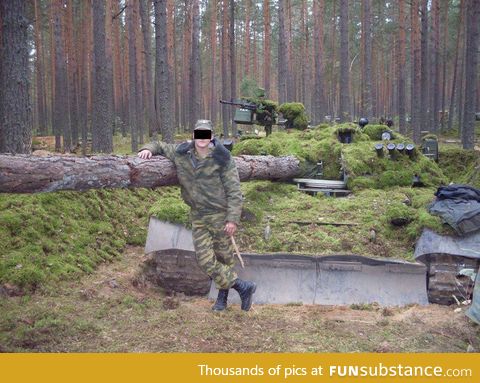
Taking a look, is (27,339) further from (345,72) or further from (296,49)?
(296,49)

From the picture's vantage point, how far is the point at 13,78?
23.2 ft

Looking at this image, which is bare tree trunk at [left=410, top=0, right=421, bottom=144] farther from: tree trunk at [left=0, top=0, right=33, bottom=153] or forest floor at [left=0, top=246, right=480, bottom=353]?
tree trunk at [left=0, top=0, right=33, bottom=153]

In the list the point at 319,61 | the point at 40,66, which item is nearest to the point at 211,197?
the point at 319,61

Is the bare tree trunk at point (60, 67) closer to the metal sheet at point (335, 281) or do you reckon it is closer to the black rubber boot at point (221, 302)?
the metal sheet at point (335, 281)

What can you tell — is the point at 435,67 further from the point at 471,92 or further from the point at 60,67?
the point at 60,67

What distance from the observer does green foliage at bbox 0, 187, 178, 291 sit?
5555mm

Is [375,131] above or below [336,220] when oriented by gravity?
above

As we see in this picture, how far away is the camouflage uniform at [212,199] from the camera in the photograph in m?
4.91

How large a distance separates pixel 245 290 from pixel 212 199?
3.53ft

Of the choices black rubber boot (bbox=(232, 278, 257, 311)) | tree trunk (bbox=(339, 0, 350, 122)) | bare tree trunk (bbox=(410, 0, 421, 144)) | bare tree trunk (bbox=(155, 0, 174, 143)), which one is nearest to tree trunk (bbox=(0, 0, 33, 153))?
black rubber boot (bbox=(232, 278, 257, 311))

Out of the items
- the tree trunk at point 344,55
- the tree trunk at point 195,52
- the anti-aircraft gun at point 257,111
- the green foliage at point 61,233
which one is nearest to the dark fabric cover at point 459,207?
the green foliage at point 61,233

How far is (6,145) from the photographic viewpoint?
7117 millimetres

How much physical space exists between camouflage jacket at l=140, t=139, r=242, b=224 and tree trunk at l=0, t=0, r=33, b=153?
349 cm

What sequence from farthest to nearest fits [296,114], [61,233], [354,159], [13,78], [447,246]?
1. [296,114]
2. [354,159]
3. [13,78]
4. [61,233]
5. [447,246]
